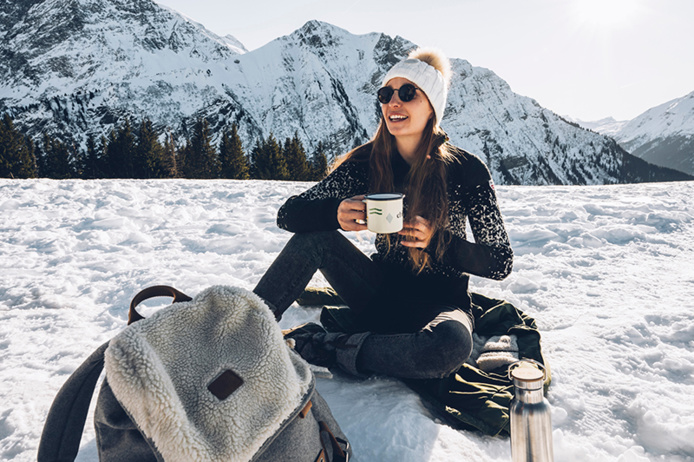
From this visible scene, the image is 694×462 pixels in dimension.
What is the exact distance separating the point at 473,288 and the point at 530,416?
263cm

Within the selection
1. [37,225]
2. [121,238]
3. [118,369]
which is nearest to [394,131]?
[118,369]

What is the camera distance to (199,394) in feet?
4.24

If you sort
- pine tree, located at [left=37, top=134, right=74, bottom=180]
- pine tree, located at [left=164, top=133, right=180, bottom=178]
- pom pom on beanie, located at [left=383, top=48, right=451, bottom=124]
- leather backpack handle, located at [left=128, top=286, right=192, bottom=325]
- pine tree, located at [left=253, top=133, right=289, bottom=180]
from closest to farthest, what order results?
leather backpack handle, located at [left=128, top=286, right=192, bottom=325] → pom pom on beanie, located at [left=383, top=48, right=451, bottom=124] → pine tree, located at [left=164, top=133, right=180, bottom=178] → pine tree, located at [left=253, top=133, right=289, bottom=180] → pine tree, located at [left=37, top=134, right=74, bottom=180]

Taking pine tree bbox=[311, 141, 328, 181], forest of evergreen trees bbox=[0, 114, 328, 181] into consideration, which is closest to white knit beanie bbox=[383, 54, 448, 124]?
forest of evergreen trees bbox=[0, 114, 328, 181]

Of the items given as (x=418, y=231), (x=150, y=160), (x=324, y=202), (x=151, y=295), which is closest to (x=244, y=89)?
(x=150, y=160)

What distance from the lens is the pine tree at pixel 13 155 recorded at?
132 ft

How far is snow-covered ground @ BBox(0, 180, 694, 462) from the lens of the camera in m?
1.99

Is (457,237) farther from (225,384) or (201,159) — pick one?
(201,159)

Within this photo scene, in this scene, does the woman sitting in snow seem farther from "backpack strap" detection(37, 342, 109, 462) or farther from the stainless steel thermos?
"backpack strap" detection(37, 342, 109, 462)

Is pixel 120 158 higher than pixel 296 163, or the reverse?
pixel 120 158

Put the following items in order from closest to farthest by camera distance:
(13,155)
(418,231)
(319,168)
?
(418,231)
(13,155)
(319,168)

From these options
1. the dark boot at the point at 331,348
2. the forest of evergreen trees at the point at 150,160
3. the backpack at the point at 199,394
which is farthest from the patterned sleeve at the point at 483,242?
the forest of evergreen trees at the point at 150,160

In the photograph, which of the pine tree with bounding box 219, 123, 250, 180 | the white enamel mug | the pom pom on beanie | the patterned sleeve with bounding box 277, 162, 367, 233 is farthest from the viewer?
the pine tree with bounding box 219, 123, 250, 180

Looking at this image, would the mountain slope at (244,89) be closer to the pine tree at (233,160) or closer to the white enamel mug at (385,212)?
the pine tree at (233,160)
